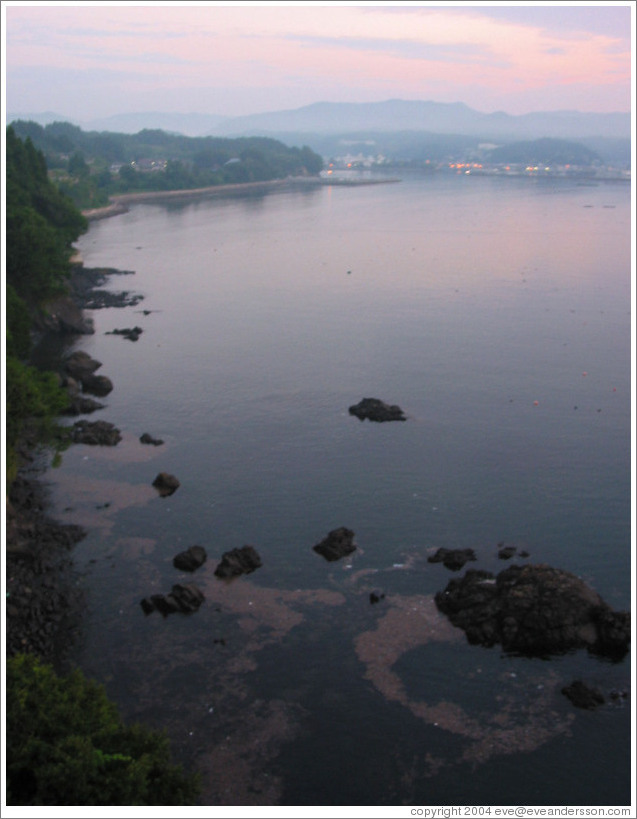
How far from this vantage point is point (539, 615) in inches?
1297

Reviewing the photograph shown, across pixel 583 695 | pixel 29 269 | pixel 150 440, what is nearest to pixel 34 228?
pixel 29 269

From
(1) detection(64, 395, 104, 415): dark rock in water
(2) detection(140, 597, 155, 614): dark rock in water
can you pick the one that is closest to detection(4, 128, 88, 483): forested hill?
(1) detection(64, 395, 104, 415): dark rock in water

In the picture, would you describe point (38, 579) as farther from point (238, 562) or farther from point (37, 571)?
point (238, 562)

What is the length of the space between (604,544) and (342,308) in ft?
190

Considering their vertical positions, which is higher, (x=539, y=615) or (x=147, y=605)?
(x=147, y=605)

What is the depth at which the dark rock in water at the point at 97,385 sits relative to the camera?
202 ft

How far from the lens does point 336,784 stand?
25938 millimetres

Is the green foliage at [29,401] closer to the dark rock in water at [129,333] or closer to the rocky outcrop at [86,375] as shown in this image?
the rocky outcrop at [86,375]

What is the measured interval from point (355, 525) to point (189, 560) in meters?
9.49

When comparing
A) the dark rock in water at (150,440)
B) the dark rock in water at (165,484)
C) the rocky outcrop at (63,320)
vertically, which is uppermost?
the rocky outcrop at (63,320)

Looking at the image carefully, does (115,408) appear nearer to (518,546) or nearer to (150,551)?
(150,551)

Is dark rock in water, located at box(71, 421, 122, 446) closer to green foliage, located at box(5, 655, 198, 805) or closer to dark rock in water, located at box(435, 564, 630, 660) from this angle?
dark rock in water, located at box(435, 564, 630, 660)

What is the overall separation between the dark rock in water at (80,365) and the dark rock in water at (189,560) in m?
30.3

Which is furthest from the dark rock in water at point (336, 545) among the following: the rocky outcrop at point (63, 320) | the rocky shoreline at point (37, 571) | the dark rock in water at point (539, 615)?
the rocky outcrop at point (63, 320)
